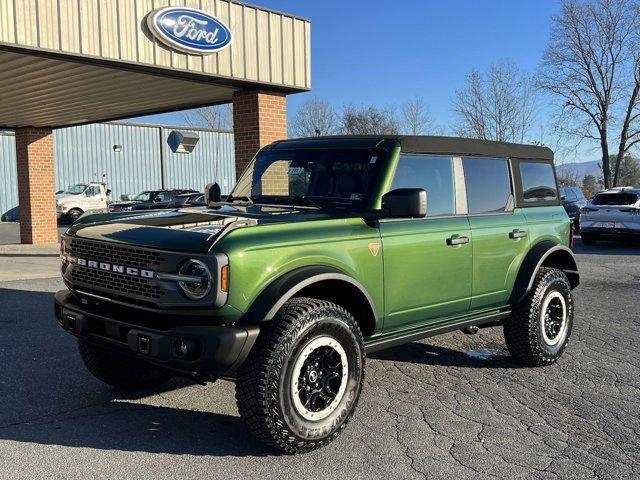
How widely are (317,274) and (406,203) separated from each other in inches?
30.0

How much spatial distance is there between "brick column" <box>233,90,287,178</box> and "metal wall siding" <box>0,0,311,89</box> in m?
0.43

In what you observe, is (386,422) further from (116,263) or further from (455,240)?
(116,263)

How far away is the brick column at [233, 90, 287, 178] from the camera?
11.1 meters

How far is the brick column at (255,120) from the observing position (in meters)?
11.1

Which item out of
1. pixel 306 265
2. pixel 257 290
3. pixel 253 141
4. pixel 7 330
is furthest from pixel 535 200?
pixel 253 141

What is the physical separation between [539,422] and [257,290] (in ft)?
6.96

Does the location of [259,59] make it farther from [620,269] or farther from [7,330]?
[620,269]

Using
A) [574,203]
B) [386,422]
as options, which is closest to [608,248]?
[574,203]

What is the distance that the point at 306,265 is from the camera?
3865 mm

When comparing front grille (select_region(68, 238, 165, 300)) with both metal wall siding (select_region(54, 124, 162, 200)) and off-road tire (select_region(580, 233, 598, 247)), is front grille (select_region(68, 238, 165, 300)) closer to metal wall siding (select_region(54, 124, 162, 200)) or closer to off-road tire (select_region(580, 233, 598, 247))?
off-road tire (select_region(580, 233, 598, 247))

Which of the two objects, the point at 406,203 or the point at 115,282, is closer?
the point at 115,282

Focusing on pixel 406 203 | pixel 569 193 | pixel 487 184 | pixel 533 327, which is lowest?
pixel 533 327

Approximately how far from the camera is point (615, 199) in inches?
659

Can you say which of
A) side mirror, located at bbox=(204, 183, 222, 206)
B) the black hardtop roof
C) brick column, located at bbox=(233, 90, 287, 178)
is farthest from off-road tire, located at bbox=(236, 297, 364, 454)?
brick column, located at bbox=(233, 90, 287, 178)
